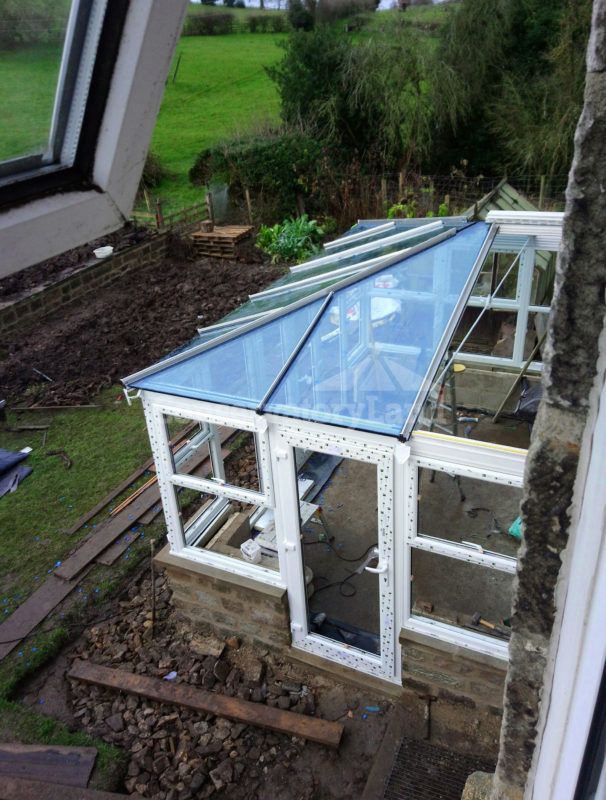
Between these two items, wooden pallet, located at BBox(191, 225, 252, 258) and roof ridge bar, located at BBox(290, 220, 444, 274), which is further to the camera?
wooden pallet, located at BBox(191, 225, 252, 258)

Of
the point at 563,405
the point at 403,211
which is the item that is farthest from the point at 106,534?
the point at 403,211

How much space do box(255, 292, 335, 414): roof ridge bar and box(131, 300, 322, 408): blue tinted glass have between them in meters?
0.04

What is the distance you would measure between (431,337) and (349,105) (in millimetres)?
14750

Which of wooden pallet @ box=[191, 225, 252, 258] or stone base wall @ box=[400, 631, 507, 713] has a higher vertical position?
wooden pallet @ box=[191, 225, 252, 258]

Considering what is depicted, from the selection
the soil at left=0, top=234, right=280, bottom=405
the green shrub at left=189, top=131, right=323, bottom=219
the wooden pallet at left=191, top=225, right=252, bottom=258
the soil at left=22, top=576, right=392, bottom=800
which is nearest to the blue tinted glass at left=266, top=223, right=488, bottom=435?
the soil at left=22, top=576, right=392, bottom=800

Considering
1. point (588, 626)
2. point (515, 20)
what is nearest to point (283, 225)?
point (515, 20)

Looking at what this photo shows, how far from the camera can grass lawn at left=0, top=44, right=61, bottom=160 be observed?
60.0 inches

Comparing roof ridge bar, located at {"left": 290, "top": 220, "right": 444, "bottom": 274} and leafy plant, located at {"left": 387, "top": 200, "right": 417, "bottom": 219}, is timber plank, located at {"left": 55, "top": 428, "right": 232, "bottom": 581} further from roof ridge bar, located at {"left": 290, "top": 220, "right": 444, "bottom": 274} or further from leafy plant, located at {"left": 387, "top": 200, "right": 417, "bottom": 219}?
leafy plant, located at {"left": 387, "top": 200, "right": 417, "bottom": 219}

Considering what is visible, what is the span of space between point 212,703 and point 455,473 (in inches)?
111

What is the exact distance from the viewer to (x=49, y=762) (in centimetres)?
444

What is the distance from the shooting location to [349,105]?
16.7 m

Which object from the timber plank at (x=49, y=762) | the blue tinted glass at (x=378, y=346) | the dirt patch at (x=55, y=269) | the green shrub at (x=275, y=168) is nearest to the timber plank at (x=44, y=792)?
the timber plank at (x=49, y=762)

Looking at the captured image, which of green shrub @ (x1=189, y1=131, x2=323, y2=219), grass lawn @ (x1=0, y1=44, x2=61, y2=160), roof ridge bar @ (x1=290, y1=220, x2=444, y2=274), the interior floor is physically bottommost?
the interior floor

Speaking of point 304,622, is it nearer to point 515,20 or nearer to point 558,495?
point 558,495
